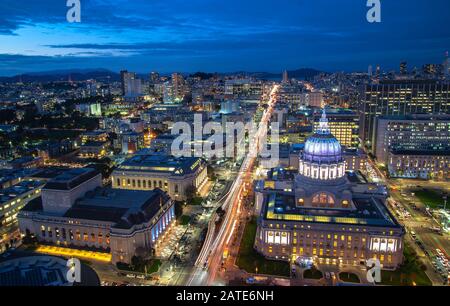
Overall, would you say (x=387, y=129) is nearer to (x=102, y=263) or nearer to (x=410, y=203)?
(x=410, y=203)

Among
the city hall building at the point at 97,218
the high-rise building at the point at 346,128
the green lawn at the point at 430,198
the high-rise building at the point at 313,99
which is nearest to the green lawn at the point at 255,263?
the city hall building at the point at 97,218

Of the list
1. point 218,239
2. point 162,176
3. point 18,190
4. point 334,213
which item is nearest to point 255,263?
point 218,239

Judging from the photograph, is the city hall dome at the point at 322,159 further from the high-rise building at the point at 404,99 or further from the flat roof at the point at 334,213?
the high-rise building at the point at 404,99

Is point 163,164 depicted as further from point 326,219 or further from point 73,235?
point 326,219

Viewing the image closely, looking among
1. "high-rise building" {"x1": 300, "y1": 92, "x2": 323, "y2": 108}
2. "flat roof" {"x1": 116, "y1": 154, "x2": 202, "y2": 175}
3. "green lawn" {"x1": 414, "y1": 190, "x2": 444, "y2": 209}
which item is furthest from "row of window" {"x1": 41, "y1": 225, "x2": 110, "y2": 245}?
"high-rise building" {"x1": 300, "y1": 92, "x2": 323, "y2": 108}

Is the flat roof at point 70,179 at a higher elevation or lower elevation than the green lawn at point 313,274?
higher

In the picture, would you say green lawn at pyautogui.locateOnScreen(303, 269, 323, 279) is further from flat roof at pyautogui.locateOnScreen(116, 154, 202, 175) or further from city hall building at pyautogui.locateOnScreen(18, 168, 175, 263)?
flat roof at pyautogui.locateOnScreen(116, 154, 202, 175)
